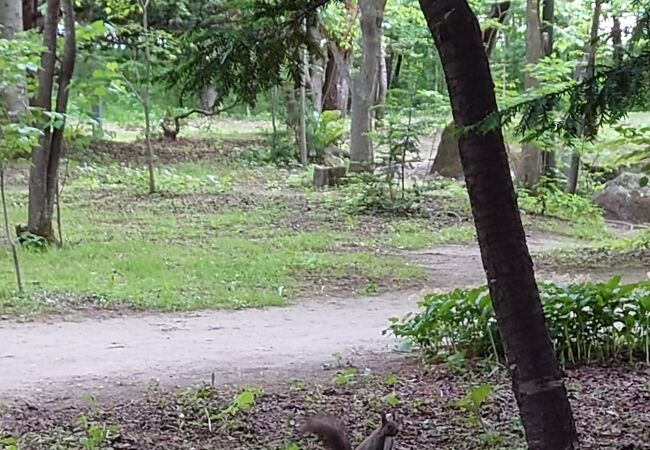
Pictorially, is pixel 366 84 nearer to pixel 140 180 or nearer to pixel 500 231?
pixel 140 180

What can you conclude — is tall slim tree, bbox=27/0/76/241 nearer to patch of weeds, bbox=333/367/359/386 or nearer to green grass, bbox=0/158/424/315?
green grass, bbox=0/158/424/315

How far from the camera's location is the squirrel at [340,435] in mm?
3008

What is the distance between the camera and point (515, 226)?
2.70 metres

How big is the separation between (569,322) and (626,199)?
36.3 ft

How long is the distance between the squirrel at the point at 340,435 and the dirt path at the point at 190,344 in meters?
1.84

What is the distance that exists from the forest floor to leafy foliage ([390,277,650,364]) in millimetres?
148

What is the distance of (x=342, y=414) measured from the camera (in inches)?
156

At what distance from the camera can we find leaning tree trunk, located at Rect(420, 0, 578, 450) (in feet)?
8.82

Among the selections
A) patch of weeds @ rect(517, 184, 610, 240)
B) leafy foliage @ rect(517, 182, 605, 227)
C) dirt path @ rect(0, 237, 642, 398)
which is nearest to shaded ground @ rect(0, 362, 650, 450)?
dirt path @ rect(0, 237, 642, 398)

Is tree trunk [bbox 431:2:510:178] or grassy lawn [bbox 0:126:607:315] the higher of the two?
tree trunk [bbox 431:2:510:178]

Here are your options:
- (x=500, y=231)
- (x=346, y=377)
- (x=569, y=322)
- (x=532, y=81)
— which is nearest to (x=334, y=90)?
(x=532, y=81)

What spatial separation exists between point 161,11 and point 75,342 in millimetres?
12730

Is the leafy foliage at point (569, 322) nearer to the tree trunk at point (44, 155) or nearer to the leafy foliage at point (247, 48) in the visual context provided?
the leafy foliage at point (247, 48)

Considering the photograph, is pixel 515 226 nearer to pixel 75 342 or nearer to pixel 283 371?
pixel 283 371
